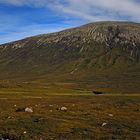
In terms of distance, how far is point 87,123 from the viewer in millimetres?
51219

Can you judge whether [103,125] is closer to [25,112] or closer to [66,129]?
[66,129]

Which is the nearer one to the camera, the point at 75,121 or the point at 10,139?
the point at 10,139

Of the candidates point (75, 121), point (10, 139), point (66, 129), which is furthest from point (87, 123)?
point (10, 139)

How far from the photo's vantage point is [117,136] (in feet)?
132

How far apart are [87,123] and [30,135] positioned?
1309 cm

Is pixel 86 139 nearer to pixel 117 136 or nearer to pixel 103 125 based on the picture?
pixel 117 136

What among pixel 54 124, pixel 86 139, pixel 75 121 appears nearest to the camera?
pixel 86 139

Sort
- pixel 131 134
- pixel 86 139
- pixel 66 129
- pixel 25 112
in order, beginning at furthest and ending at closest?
pixel 25 112 → pixel 66 129 → pixel 131 134 → pixel 86 139

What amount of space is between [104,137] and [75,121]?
45.3ft

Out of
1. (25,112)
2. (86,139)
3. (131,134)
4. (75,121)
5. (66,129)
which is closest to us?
(86,139)

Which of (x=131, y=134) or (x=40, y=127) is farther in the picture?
(x=40, y=127)

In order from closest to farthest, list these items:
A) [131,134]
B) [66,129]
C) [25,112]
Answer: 1. [131,134]
2. [66,129]
3. [25,112]

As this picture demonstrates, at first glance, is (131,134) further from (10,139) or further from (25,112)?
(25,112)

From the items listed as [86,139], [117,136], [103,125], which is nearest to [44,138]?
[86,139]
